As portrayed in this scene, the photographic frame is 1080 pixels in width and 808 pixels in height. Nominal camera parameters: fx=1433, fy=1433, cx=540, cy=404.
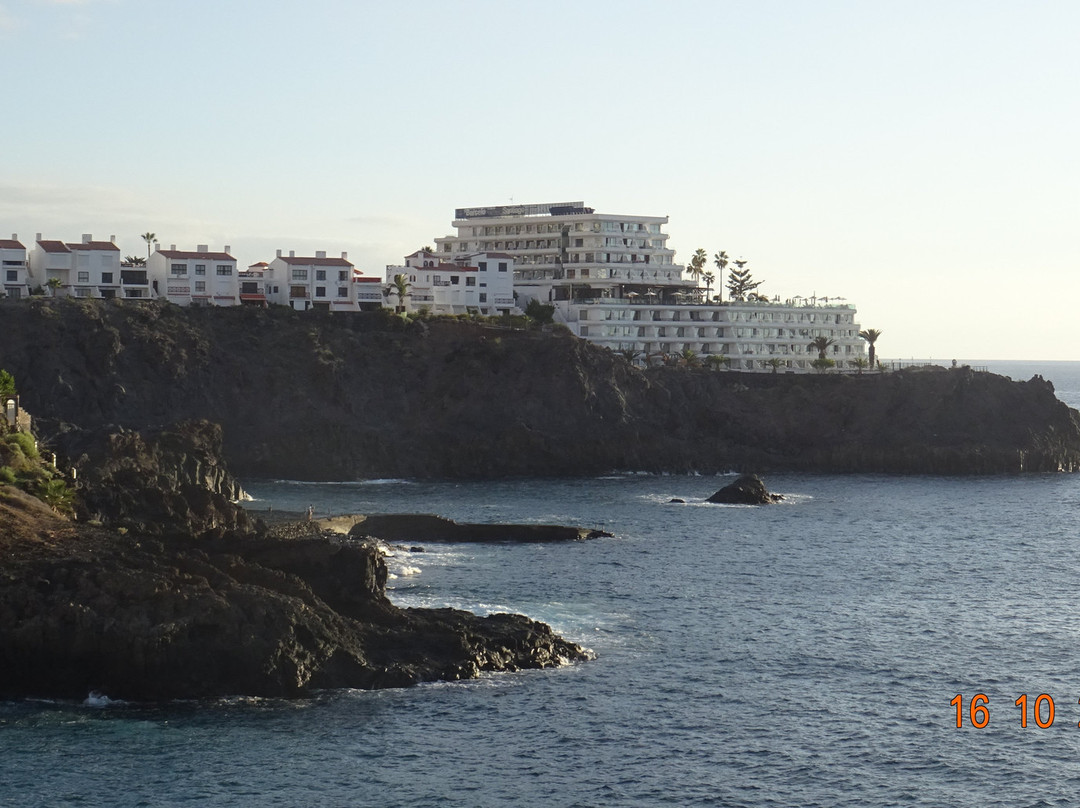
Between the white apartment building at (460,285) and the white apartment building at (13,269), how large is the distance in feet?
134

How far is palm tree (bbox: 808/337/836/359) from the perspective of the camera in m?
180

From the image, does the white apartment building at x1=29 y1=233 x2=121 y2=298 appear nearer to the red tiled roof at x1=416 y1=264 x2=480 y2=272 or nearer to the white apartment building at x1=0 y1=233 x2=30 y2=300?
the white apartment building at x1=0 y1=233 x2=30 y2=300

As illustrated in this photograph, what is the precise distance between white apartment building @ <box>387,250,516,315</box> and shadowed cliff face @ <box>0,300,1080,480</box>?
17736mm

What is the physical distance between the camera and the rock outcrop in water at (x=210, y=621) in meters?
52.2

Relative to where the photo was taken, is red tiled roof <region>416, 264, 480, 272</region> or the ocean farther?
red tiled roof <region>416, 264, 480, 272</region>

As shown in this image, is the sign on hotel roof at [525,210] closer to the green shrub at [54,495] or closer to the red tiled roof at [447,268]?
the red tiled roof at [447,268]

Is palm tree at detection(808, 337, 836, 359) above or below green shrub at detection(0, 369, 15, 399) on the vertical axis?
above

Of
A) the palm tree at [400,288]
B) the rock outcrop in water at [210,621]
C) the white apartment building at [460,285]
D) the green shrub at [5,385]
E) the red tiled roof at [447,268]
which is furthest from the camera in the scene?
the red tiled roof at [447,268]

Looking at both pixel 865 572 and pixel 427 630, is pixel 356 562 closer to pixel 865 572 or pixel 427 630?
pixel 427 630

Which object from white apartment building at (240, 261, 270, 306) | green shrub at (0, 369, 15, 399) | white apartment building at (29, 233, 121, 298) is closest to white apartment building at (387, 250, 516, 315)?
white apartment building at (240, 261, 270, 306)

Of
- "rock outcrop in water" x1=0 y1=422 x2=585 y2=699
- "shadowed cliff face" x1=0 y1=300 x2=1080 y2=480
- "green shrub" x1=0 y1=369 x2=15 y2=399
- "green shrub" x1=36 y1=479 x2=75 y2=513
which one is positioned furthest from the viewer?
"shadowed cliff face" x1=0 y1=300 x2=1080 y2=480

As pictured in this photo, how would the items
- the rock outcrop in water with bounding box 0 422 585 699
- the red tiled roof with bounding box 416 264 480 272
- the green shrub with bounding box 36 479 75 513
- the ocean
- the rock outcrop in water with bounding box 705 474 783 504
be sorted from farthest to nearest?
the red tiled roof with bounding box 416 264 480 272 < the rock outcrop in water with bounding box 705 474 783 504 < the green shrub with bounding box 36 479 75 513 < the rock outcrop in water with bounding box 0 422 585 699 < the ocean
